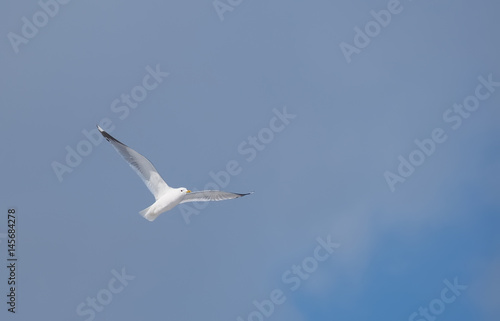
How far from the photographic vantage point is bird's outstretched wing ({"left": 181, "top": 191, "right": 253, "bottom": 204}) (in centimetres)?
1428

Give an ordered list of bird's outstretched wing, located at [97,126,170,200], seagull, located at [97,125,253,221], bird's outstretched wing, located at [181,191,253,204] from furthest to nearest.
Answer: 1. bird's outstretched wing, located at [181,191,253,204]
2. bird's outstretched wing, located at [97,126,170,200]
3. seagull, located at [97,125,253,221]

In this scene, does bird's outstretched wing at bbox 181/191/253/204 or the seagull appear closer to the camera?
the seagull

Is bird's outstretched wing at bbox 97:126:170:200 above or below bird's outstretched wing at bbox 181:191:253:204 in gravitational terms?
above

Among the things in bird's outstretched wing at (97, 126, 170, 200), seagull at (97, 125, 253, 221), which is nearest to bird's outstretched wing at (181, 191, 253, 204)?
seagull at (97, 125, 253, 221)

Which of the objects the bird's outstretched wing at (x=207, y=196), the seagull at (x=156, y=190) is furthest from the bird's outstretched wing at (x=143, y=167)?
the bird's outstretched wing at (x=207, y=196)

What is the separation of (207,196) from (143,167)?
90.8 inches

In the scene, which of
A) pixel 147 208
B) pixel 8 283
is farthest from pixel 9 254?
pixel 147 208

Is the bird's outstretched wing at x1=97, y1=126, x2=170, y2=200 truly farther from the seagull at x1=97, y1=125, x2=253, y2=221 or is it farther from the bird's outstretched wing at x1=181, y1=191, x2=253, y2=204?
the bird's outstretched wing at x1=181, y1=191, x2=253, y2=204

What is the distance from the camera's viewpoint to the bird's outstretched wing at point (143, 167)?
13.8 m

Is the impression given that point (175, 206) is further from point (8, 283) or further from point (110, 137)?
point (8, 283)

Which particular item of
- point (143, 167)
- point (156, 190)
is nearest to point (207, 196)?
point (156, 190)

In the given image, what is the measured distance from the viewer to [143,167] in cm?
1409

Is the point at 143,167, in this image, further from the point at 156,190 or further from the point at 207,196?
the point at 207,196

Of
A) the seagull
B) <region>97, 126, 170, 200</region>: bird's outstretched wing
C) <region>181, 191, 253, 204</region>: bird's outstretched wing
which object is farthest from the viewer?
<region>181, 191, 253, 204</region>: bird's outstretched wing
